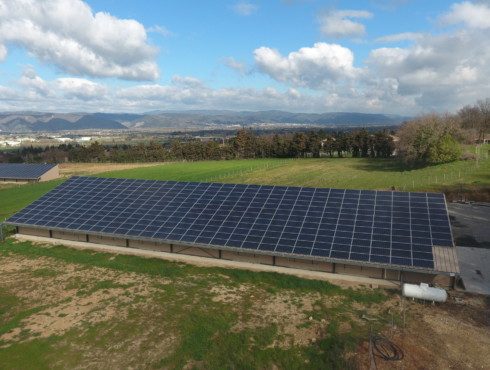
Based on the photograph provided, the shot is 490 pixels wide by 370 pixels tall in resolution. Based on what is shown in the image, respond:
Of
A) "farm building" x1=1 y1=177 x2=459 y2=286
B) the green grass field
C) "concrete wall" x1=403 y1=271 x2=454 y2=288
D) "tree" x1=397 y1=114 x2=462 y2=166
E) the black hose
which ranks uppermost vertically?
"tree" x1=397 y1=114 x2=462 y2=166

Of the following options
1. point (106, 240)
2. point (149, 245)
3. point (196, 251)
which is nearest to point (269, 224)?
point (196, 251)

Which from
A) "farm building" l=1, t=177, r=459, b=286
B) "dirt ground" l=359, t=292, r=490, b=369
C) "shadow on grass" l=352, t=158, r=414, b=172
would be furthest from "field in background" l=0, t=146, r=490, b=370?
"shadow on grass" l=352, t=158, r=414, b=172

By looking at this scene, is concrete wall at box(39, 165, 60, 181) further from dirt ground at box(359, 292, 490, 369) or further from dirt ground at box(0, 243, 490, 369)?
dirt ground at box(359, 292, 490, 369)

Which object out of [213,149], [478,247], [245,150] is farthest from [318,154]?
[478,247]

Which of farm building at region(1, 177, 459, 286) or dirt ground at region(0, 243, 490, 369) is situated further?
farm building at region(1, 177, 459, 286)

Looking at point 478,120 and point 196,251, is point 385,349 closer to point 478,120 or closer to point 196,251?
point 196,251

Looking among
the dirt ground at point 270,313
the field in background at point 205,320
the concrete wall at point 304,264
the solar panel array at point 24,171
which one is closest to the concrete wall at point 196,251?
the field in background at point 205,320
